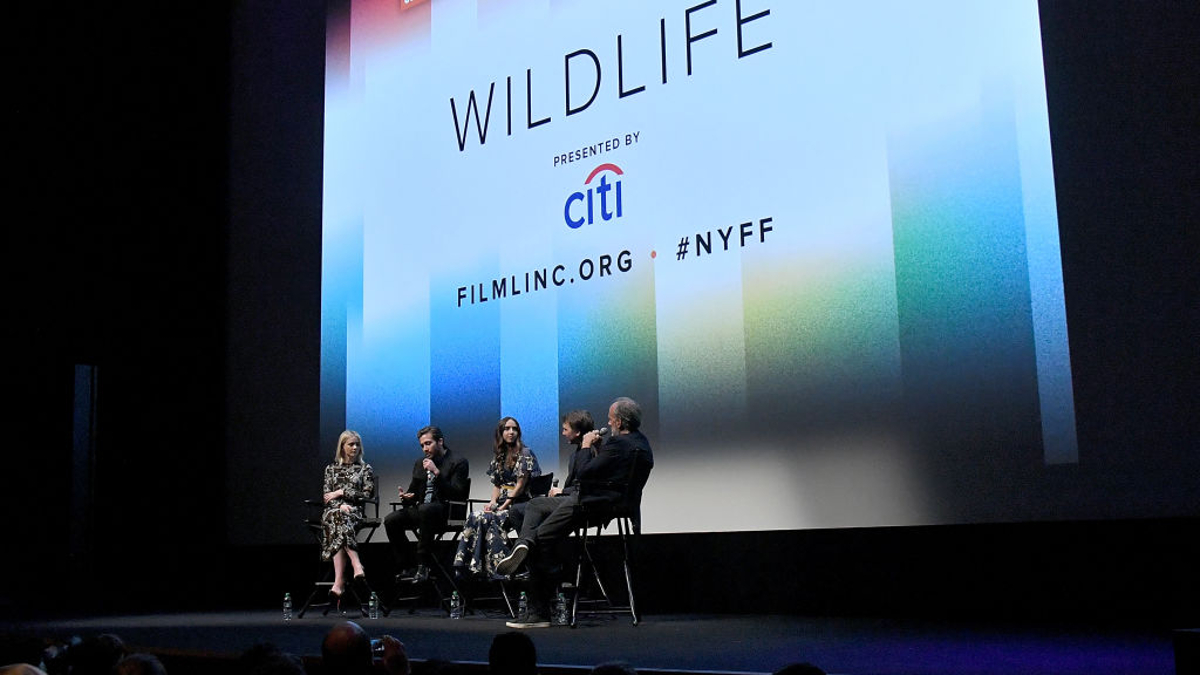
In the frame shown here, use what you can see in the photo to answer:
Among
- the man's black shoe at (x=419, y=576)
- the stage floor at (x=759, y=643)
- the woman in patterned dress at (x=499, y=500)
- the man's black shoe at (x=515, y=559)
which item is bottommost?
the stage floor at (x=759, y=643)

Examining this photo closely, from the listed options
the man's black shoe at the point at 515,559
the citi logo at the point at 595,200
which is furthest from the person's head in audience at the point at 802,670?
the citi logo at the point at 595,200

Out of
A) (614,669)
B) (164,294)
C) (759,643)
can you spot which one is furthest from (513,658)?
(164,294)

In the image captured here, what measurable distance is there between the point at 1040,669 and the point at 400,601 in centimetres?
477

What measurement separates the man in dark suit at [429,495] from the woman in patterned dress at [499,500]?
29 cm

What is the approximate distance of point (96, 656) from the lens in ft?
7.75

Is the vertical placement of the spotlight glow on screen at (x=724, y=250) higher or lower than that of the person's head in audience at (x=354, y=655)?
higher

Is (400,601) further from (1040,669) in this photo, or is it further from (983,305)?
(1040,669)

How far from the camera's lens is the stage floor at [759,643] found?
10.3 ft

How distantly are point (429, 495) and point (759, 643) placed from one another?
272 cm

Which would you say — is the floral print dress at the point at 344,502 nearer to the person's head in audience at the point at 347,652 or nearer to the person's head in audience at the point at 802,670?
the person's head in audience at the point at 347,652

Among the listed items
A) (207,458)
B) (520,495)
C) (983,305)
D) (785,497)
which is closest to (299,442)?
(207,458)

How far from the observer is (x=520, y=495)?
557 centimetres

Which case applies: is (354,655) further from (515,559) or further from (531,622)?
(531,622)

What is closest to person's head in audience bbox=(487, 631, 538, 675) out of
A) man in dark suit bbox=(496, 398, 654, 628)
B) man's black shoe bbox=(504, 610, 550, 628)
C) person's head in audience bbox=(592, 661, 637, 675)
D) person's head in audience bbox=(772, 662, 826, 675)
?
person's head in audience bbox=(592, 661, 637, 675)
